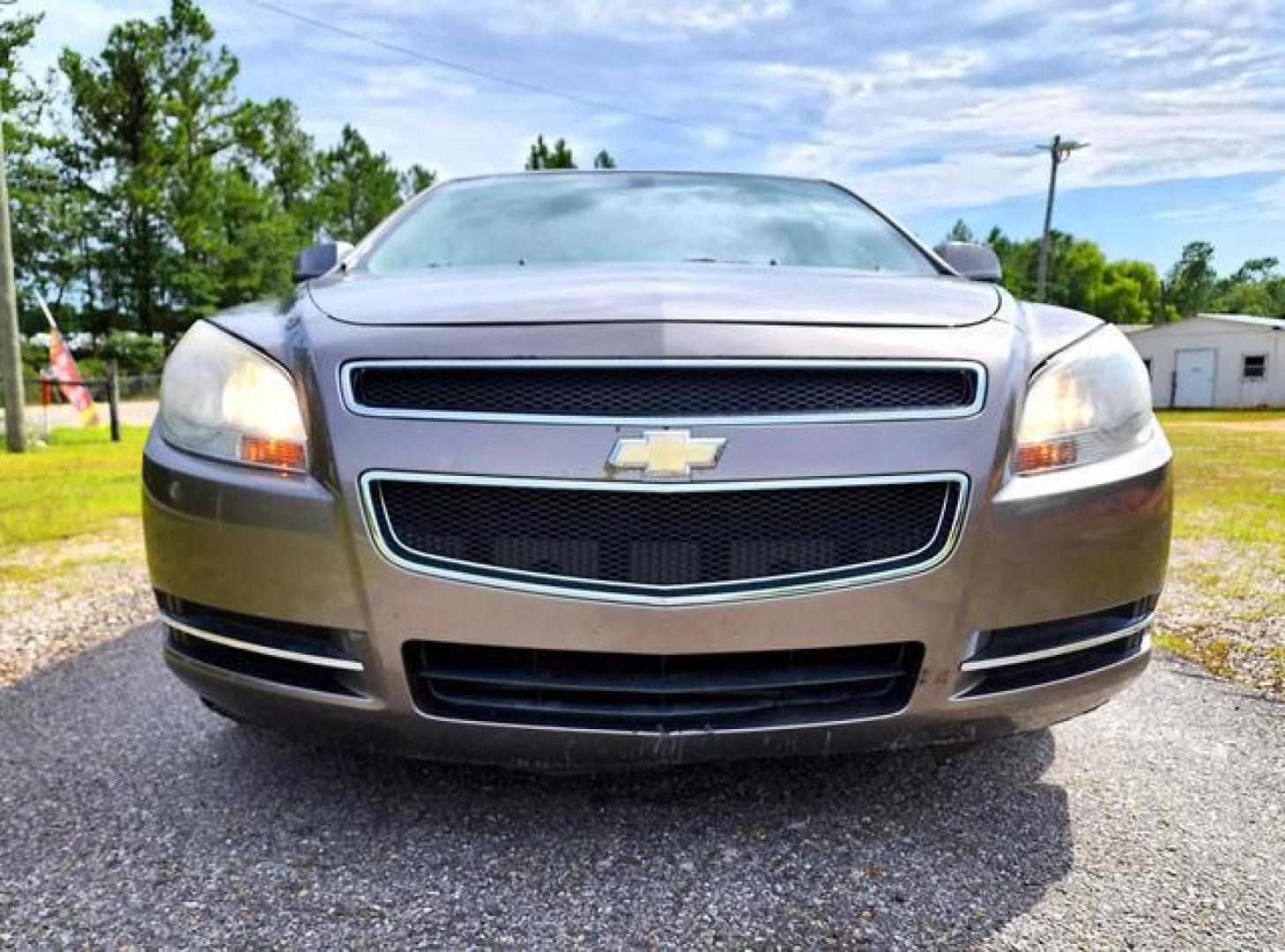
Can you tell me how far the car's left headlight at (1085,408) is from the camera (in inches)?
66.7

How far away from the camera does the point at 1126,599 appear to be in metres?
1.75

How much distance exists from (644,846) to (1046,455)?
103 centimetres

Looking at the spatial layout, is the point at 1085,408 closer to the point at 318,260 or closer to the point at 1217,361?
the point at 318,260

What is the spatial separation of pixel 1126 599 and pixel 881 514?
21.5 inches

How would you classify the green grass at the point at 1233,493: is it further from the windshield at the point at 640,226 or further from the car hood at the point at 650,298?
the car hood at the point at 650,298

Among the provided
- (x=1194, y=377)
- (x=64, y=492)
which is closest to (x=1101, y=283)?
(x=1194, y=377)

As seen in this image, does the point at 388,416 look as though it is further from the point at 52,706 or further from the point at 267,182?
the point at 267,182

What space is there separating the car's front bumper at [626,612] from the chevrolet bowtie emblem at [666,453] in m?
0.23

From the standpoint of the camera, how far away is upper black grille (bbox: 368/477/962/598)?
5.08 feet

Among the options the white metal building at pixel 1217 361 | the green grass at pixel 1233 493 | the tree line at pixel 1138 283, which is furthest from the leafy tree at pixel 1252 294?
the green grass at pixel 1233 493

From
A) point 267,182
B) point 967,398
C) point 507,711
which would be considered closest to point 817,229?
point 967,398

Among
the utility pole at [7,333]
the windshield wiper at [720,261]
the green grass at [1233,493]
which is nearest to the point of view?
the windshield wiper at [720,261]

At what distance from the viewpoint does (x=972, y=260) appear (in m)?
2.76

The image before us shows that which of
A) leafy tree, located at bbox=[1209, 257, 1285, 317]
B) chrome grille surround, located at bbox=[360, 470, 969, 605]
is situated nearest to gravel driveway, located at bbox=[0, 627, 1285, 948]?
chrome grille surround, located at bbox=[360, 470, 969, 605]
